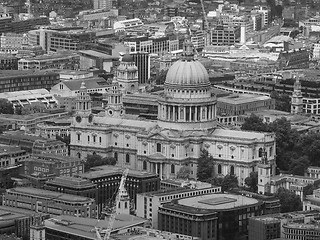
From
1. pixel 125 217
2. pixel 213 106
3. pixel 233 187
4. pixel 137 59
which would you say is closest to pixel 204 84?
pixel 213 106

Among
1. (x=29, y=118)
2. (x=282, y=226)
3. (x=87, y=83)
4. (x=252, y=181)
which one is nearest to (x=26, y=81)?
(x=87, y=83)

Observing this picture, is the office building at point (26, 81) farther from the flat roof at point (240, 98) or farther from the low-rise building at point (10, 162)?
the low-rise building at point (10, 162)

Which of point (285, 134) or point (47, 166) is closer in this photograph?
point (47, 166)

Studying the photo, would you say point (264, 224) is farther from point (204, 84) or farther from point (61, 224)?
point (204, 84)

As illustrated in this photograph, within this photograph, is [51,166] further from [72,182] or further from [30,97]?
[30,97]

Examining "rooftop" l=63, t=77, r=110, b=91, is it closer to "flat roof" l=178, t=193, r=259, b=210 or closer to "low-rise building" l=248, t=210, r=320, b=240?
"flat roof" l=178, t=193, r=259, b=210

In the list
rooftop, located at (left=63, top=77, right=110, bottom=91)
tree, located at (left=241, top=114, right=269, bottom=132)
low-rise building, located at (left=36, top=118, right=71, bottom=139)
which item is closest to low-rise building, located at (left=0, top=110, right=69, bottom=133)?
low-rise building, located at (left=36, top=118, right=71, bottom=139)
